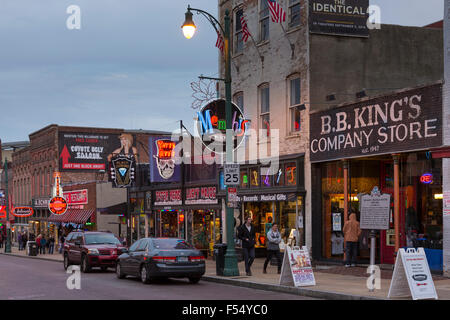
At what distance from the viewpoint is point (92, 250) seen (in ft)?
79.4

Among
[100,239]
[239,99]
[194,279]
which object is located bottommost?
[194,279]

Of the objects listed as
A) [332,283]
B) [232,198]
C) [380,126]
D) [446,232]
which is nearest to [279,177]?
[232,198]

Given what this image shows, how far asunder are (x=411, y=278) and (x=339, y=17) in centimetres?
1274

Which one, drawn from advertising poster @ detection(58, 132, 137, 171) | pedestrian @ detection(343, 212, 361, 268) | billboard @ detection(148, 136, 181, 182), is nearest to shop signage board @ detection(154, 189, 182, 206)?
billboard @ detection(148, 136, 181, 182)

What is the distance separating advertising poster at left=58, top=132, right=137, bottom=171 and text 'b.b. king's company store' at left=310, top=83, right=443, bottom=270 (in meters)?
33.9

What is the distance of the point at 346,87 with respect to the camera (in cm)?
2347

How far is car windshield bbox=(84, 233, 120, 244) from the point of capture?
25328 mm

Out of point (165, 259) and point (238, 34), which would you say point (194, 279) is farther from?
point (238, 34)

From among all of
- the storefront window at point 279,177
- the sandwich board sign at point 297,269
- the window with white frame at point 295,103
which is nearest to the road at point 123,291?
the sandwich board sign at point 297,269

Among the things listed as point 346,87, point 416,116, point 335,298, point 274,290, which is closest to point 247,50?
point 346,87

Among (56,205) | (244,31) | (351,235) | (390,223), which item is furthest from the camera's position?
(56,205)

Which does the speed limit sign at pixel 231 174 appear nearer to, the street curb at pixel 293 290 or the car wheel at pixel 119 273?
the street curb at pixel 293 290

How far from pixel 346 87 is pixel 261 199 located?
18.1ft

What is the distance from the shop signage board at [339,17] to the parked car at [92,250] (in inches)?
418
